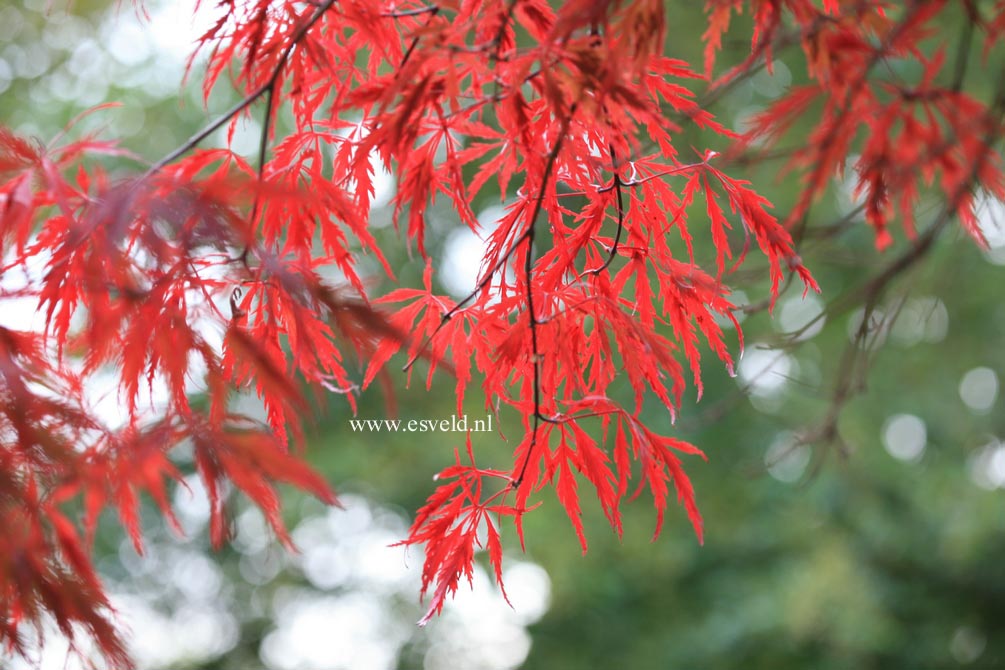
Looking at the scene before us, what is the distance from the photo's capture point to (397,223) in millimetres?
1008

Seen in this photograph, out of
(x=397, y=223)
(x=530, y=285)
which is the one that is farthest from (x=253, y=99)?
(x=530, y=285)

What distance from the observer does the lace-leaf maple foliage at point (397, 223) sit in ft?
2.65

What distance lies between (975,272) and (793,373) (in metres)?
0.92

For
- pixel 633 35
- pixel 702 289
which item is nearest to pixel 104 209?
pixel 633 35

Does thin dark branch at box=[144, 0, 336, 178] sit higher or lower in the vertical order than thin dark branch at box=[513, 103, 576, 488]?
higher

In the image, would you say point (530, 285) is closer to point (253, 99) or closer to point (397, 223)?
point (397, 223)

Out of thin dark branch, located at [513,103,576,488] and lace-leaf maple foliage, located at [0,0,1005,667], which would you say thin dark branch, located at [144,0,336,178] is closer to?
lace-leaf maple foliage, located at [0,0,1005,667]

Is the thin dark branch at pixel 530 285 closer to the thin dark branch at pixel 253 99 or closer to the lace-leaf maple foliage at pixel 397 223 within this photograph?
the lace-leaf maple foliage at pixel 397 223

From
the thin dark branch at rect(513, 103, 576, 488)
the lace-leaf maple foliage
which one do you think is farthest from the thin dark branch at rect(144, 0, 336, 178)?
the thin dark branch at rect(513, 103, 576, 488)

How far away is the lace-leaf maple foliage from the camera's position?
807 millimetres

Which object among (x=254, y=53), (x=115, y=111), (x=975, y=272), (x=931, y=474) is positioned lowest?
(x=254, y=53)

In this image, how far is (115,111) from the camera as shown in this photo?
13.3 feet

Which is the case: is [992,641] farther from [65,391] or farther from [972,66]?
[65,391]

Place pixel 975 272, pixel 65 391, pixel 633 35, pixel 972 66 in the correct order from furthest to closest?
1. pixel 975 272
2. pixel 972 66
3. pixel 65 391
4. pixel 633 35
